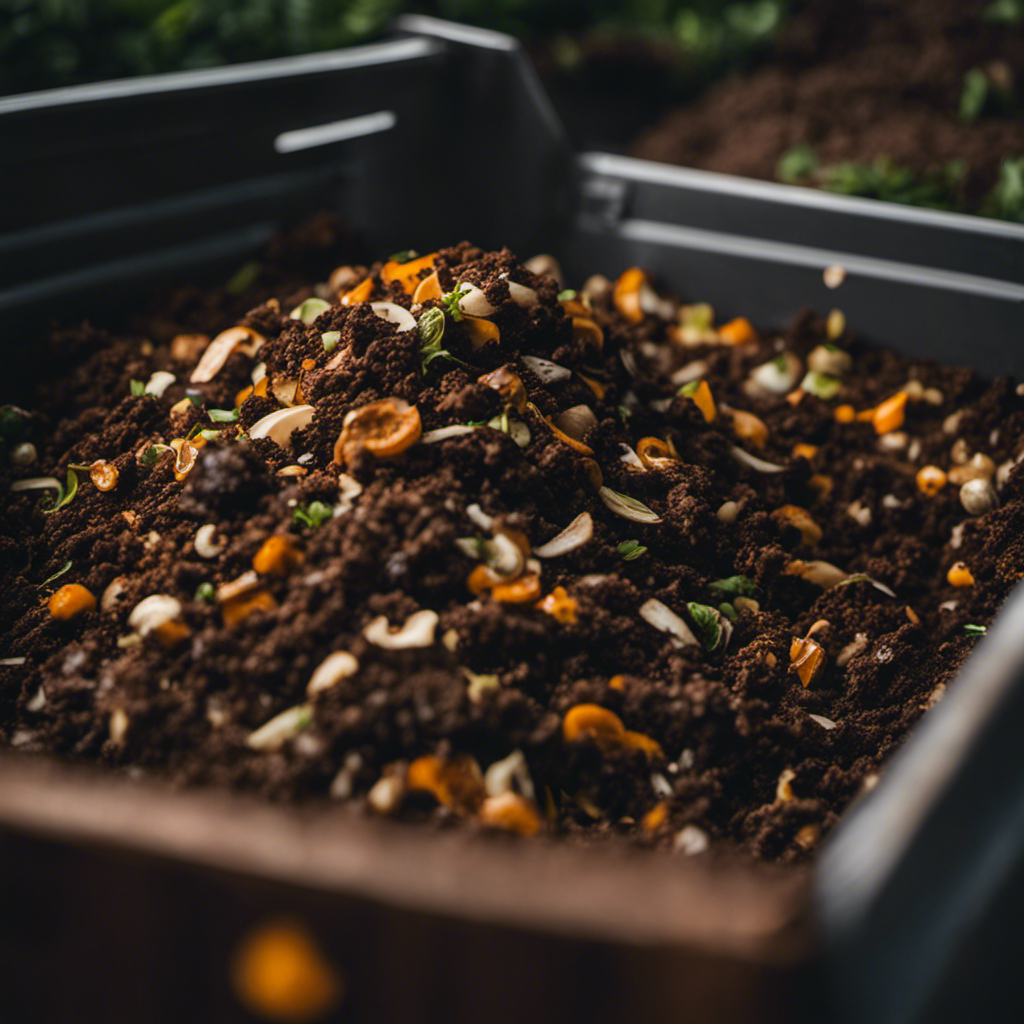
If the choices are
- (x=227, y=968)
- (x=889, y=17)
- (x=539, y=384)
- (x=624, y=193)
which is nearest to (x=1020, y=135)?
(x=889, y=17)

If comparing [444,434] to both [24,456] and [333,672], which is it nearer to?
[333,672]

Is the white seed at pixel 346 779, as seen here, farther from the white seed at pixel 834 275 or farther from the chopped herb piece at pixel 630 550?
the white seed at pixel 834 275

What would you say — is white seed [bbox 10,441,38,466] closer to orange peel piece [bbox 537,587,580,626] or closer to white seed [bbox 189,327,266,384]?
white seed [bbox 189,327,266,384]

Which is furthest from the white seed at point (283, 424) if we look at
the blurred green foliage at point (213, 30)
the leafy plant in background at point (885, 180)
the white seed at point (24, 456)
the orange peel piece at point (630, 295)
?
the leafy plant in background at point (885, 180)

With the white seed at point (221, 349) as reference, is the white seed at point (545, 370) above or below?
above

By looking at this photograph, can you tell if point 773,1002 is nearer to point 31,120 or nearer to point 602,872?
point 602,872
